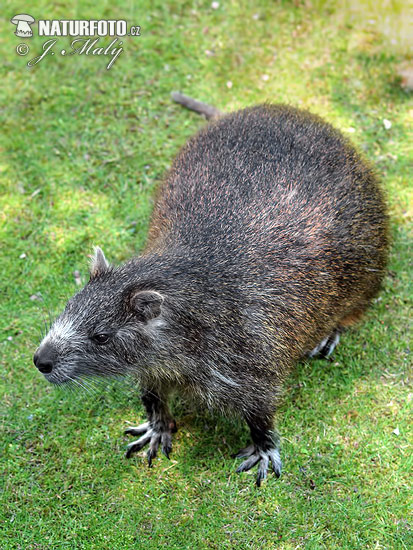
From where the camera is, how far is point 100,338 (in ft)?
11.7

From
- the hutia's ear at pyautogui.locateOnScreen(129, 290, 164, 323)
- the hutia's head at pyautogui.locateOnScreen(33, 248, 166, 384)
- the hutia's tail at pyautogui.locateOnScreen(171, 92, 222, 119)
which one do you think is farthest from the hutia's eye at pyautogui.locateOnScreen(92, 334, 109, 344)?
the hutia's tail at pyautogui.locateOnScreen(171, 92, 222, 119)

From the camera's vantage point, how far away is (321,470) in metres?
4.20

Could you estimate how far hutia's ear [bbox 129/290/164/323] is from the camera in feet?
11.3

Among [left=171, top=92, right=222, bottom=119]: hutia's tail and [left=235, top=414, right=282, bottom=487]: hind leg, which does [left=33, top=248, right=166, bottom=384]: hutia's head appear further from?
[left=171, top=92, right=222, bottom=119]: hutia's tail

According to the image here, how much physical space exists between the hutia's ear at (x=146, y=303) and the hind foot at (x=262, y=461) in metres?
1.39

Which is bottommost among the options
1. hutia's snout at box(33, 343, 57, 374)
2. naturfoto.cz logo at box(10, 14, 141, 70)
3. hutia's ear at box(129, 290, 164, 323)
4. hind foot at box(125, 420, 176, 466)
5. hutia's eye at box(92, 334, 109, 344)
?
hind foot at box(125, 420, 176, 466)

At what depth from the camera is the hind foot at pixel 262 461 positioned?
418 cm

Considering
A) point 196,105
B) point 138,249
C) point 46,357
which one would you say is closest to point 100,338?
point 46,357

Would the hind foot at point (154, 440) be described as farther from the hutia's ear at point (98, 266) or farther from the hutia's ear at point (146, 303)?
the hutia's ear at point (98, 266)

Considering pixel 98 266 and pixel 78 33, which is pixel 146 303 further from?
pixel 78 33

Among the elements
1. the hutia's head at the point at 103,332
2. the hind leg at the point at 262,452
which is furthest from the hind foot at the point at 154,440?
the hutia's head at the point at 103,332

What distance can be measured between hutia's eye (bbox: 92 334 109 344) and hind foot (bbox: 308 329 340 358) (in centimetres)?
182

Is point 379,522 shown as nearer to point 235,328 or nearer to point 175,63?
point 235,328

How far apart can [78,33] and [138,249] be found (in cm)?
281
